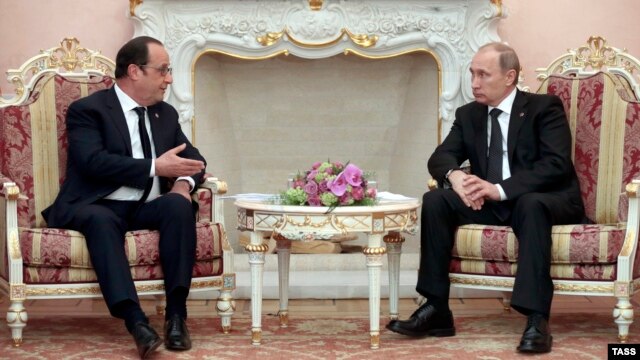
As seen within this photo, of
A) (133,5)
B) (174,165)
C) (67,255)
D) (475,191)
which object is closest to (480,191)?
(475,191)

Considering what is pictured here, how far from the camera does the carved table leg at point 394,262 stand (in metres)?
4.40

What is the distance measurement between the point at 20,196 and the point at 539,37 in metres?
2.76

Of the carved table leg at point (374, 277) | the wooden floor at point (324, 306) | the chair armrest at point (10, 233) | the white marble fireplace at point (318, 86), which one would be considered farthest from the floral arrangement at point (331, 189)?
the white marble fireplace at point (318, 86)

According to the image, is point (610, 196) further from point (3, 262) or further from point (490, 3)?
point (3, 262)

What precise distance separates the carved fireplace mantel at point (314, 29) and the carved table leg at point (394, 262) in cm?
130

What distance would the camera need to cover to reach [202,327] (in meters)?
4.48

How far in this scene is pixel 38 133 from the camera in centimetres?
455

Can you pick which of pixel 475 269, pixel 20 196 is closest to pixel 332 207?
pixel 475 269

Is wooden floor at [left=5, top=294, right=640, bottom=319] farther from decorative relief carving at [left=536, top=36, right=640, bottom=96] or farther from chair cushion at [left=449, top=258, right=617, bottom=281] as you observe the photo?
decorative relief carving at [left=536, top=36, right=640, bottom=96]

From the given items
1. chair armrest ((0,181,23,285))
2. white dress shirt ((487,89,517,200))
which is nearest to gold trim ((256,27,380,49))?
white dress shirt ((487,89,517,200))

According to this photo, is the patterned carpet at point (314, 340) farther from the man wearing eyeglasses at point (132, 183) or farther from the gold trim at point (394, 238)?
the gold trim at point (394, 238)

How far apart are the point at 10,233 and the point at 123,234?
15.9 inches

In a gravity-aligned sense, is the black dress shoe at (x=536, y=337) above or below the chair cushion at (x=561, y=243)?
below

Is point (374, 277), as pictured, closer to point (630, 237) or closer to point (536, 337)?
point (536, 337)
